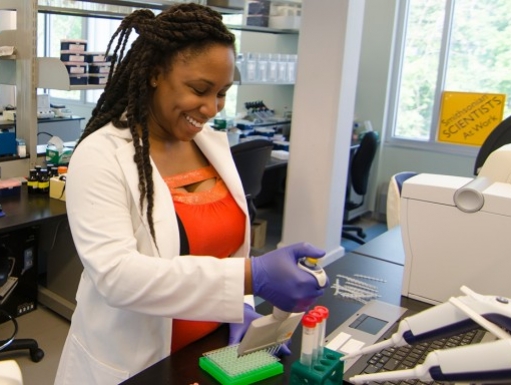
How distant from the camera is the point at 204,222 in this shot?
1168 millimetres

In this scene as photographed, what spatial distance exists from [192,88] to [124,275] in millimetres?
406

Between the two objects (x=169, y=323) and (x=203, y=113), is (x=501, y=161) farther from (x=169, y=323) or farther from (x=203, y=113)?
(x=169, y=323)

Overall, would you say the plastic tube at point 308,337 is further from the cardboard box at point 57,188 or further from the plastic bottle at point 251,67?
the plastic bottle at point 251,67

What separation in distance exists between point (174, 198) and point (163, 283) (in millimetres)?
281

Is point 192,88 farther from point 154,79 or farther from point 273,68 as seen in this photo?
point 273,68

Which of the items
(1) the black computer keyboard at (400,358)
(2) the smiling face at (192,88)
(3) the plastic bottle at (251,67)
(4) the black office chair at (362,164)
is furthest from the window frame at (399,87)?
(2) the smiling face at (192,88)

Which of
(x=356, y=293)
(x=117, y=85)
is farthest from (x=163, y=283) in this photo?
(x=356, y=293)

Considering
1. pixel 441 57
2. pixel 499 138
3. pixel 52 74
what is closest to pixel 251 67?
pixel 441 57

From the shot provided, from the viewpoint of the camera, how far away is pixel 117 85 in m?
1.19

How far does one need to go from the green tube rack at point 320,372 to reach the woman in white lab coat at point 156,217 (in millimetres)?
101

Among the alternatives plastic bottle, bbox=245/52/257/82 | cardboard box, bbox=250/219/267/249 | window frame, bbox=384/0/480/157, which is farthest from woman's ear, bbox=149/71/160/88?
window frame, bbox=384/0/480/157

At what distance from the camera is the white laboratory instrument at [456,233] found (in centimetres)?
126

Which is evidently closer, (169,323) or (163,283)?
(163,283)

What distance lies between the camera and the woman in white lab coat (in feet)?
3.03
